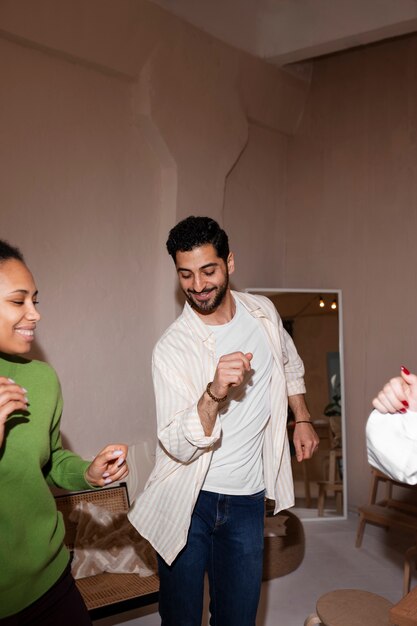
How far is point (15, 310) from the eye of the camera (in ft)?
6.72

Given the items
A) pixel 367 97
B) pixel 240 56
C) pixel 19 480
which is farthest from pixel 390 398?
pixel 367 97

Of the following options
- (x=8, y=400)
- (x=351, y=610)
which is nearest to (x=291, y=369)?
(x=351, y=610)

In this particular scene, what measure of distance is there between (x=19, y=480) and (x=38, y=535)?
7.0 inches

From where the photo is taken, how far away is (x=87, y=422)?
4.50 m

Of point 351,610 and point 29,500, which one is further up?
point 29,500

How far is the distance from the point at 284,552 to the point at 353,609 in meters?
1.35

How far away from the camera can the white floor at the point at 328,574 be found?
393 centimetres

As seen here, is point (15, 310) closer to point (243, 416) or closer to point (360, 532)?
point (243, 416)

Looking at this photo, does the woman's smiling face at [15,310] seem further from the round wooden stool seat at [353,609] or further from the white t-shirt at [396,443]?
the round wooden stool seat at [353,609]

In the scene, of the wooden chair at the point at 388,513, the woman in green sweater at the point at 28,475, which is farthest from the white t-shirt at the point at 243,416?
the wooden chair at the point at 388,513

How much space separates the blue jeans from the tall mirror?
2.83m

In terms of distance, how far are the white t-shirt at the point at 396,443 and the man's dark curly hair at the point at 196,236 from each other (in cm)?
124

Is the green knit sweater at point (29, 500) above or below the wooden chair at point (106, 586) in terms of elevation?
above

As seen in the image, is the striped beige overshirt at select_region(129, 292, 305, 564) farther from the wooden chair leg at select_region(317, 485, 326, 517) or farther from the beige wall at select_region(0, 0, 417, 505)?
the wooden chair leg at select_region(317, 485, 326, 517)
